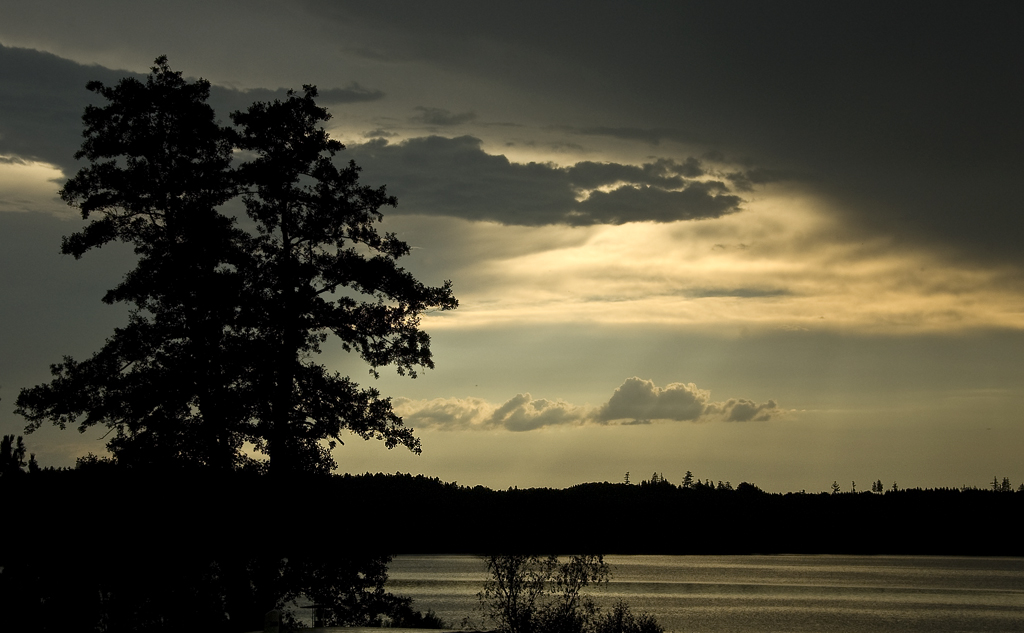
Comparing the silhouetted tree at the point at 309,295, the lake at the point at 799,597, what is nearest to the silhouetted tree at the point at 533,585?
the silhouetted tree at the point at 309,295

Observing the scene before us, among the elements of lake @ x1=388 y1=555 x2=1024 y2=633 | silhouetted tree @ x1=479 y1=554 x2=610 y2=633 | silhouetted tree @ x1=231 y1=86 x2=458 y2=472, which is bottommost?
lake @ x1=388 y1=555 x2=1024 y2=633

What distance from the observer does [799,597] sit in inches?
4021

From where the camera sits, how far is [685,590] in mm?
106938

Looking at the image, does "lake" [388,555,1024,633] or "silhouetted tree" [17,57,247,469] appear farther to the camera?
"lake" [388,555,1024,633]

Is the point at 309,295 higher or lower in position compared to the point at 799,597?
higher

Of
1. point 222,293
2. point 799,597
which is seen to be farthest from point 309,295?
point 799,597

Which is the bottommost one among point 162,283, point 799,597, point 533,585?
point 799,597

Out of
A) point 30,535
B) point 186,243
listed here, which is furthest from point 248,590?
point 186,243

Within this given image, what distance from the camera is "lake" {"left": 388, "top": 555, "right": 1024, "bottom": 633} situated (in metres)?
70.7

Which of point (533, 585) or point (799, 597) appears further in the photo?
point (799, 597)

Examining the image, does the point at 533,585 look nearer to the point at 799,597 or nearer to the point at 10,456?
the point at 10,456

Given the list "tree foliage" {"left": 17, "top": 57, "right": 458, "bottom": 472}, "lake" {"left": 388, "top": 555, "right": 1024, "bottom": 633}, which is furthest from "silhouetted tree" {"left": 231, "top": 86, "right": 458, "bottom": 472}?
"lake" {"left": 388, "top": 555, "right": 1024, "bottom": 633}

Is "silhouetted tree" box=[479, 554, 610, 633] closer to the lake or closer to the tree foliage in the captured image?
the tree foliage

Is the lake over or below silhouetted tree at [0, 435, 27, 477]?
below
